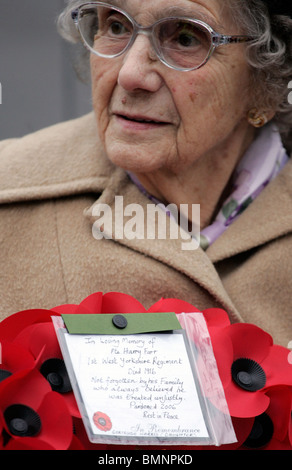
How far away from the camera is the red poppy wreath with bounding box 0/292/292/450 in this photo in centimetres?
113

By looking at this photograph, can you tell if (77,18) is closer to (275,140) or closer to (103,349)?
(275,140)

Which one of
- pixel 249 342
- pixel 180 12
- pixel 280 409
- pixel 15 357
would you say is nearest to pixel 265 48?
pixel 180 12

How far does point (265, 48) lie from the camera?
5.65ft

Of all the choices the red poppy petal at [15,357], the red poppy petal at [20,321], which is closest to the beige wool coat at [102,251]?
the red poppy petal at [20,321]

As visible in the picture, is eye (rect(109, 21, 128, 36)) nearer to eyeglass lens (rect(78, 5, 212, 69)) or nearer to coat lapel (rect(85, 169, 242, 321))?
eyeglass lens (rect(78, 5, 212, 69))

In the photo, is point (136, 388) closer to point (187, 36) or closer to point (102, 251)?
point (102, 251)

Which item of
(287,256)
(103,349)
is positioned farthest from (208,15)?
(103,349)

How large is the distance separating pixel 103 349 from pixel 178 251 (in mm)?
516

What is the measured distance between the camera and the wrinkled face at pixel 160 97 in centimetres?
160

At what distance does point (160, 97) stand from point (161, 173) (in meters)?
0.23

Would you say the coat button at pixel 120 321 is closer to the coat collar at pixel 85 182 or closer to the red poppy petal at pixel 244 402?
the red poppy petal at pixel 244 402

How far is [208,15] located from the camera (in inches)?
63.5
